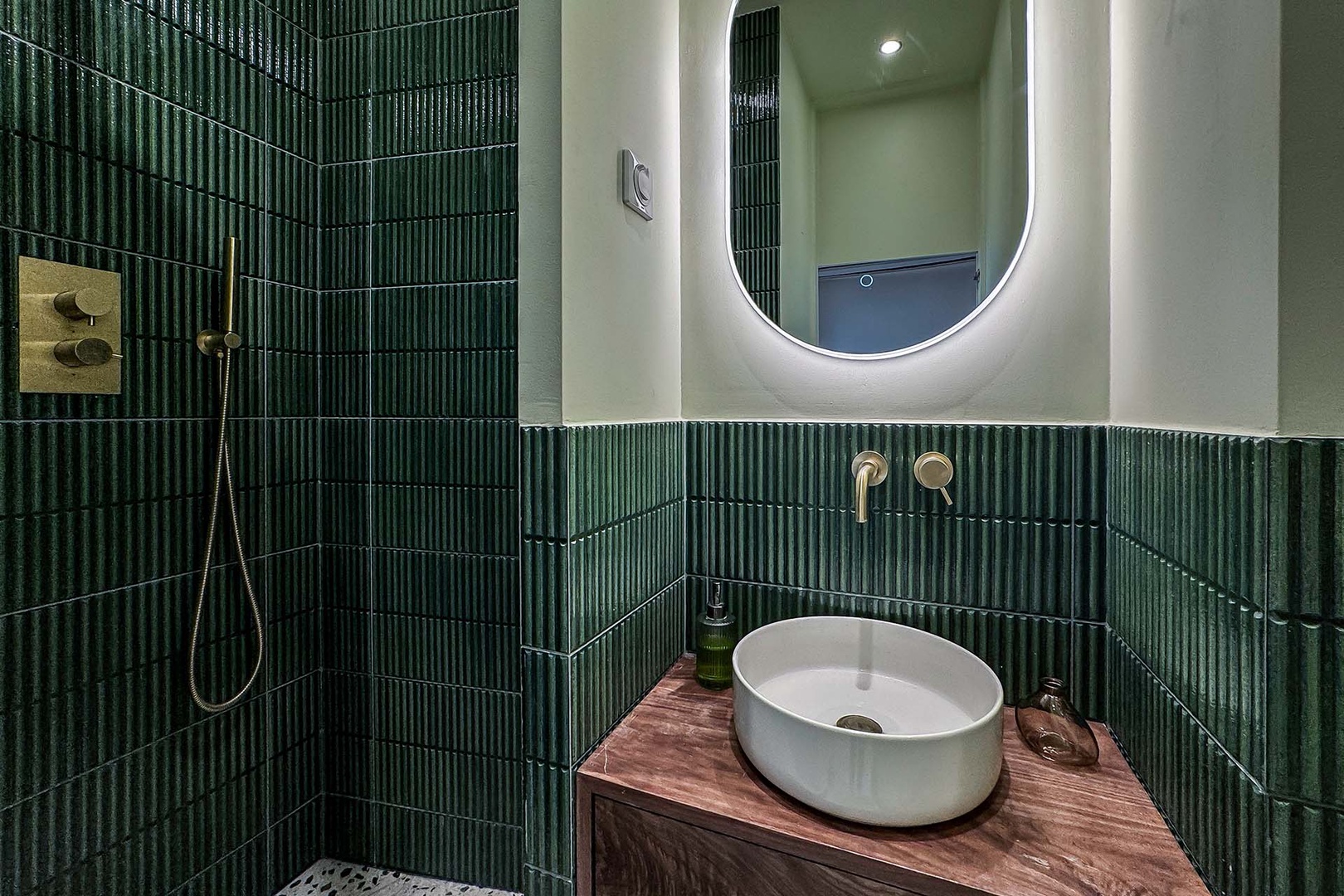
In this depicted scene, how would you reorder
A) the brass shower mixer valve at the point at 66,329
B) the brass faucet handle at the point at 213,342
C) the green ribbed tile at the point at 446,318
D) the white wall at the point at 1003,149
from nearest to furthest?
the brass shower mixer valve at the point at 66,329, the white wall at the point at 1003,149, the brass faucet handle at the point at 213,342, the green ribbed tile at the point at 446,318

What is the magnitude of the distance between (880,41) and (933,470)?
94 cm

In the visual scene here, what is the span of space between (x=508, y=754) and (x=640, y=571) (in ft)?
2.27

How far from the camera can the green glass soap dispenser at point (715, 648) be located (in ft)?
Answer: 3.83

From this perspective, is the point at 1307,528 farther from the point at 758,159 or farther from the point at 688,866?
the point at 758,159

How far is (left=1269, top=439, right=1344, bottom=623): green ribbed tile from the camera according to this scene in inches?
20.9

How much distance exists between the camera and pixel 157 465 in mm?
1193

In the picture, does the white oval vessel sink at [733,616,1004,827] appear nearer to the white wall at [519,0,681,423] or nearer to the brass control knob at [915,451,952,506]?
the brass control knob at [915,451,952,506]

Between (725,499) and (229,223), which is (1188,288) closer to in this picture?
(725,499)

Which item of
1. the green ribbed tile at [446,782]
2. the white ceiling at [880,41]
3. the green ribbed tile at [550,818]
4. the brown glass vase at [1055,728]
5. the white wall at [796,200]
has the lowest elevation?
the green ribbed tile at [446,782]

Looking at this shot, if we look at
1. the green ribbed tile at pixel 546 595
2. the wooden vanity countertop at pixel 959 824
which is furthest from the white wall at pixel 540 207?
the wooden vanity countertop at pixel 959 824

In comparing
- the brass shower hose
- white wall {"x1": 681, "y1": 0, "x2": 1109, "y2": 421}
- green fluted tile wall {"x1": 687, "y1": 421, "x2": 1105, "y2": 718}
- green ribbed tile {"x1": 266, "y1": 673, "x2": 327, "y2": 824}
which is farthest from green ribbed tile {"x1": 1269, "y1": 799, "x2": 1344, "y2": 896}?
green ribbed tile {"x1": 266, "y1": 673, "x2": 327, "y2": 824}

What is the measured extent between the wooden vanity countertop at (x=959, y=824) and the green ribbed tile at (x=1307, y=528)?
0.39 metres

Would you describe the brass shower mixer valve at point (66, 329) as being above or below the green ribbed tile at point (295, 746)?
above

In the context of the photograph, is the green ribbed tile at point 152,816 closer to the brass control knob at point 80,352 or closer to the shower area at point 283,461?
the shower area at point 283,461
